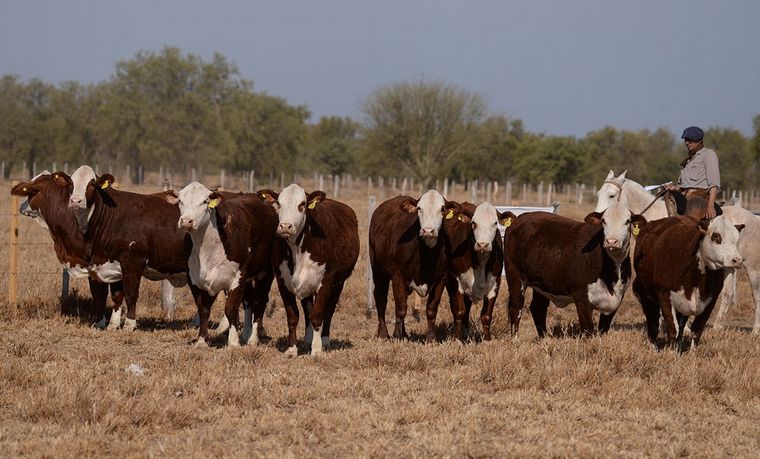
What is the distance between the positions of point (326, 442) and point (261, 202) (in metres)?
5.19

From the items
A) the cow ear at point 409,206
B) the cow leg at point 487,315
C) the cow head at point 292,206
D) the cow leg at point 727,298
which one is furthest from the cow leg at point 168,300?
the cow leg at point 727,298

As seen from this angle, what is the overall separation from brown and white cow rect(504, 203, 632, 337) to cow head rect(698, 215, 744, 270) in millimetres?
803

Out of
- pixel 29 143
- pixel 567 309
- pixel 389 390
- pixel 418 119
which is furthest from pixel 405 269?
pixel 29 143

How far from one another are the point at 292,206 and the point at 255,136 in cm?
5392

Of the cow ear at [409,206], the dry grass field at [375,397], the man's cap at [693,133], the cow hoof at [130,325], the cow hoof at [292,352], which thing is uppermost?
the man's cap at [693,133]

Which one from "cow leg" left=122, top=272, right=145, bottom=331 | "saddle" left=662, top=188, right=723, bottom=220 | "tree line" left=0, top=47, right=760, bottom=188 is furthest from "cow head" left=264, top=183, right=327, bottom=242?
"tree line" left=0, top=47, right=760, bottom=188

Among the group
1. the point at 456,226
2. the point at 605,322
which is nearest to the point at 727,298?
the point at 605,322

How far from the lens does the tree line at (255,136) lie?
5822 cm

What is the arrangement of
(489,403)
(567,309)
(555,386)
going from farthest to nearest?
(567,309) → (555,386) → (489,403)

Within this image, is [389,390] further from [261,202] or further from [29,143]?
[29,143]

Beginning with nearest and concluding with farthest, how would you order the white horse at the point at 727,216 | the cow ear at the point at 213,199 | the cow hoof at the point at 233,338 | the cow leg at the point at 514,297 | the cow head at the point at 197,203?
the cow head at the point at 197,203 < the cow ear at the point at 213,199 < the cow hoof at the point at 233,338 < the cow leg at the point at 514,297 < the white horse at the point at 727,216

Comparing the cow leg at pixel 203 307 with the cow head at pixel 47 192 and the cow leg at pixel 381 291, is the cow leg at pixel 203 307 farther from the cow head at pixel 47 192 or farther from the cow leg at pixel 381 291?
the cow head at pixel 47 192

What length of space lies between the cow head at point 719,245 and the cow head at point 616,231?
0.76m

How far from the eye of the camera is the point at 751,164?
2606 inches
